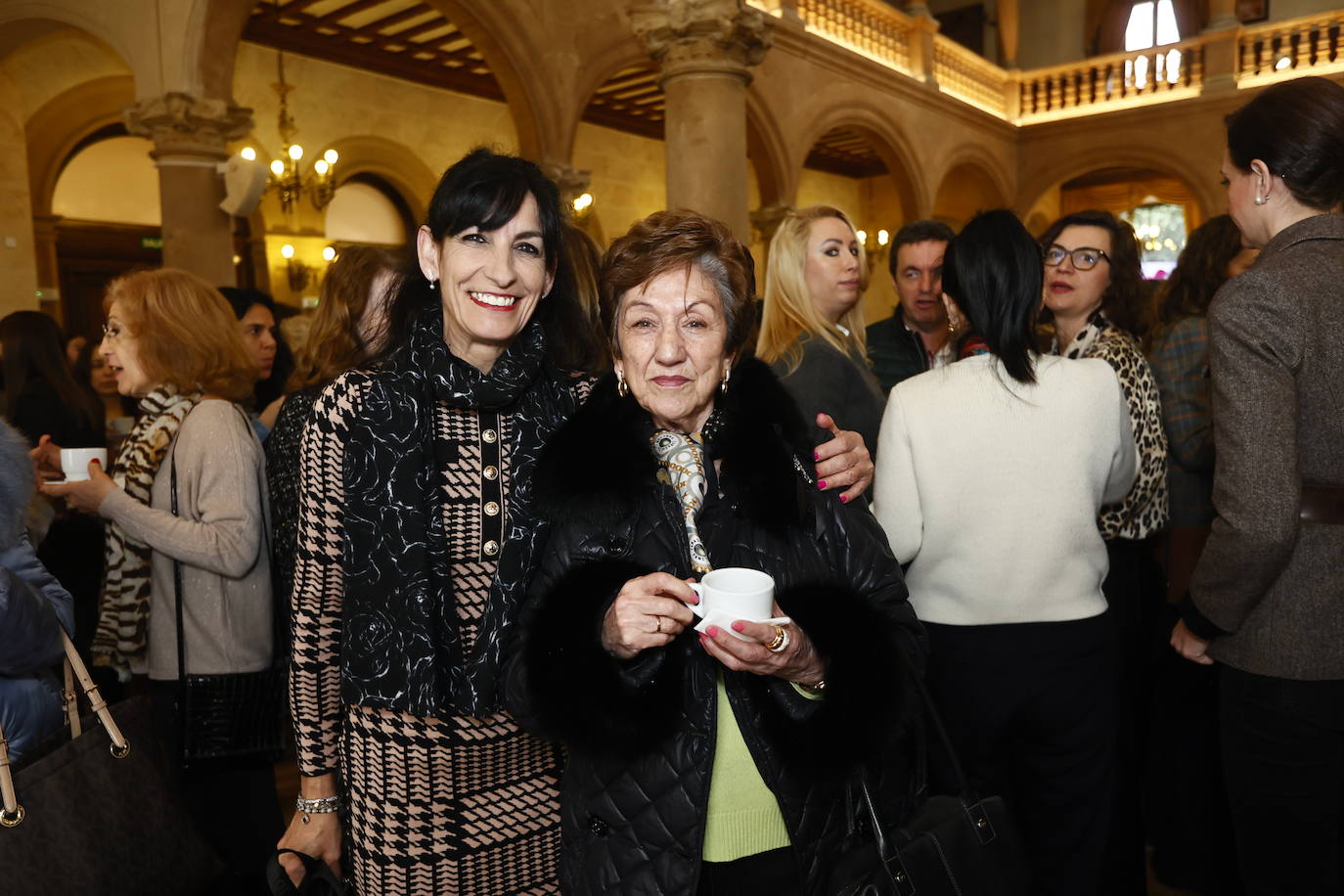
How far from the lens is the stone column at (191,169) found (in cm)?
725

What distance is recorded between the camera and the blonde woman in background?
2773 millimetres

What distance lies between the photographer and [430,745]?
1.73 metres

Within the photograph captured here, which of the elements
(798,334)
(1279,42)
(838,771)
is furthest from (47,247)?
(1279,42)

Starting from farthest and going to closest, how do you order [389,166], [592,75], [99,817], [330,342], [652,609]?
[389,166]
[592,75]
[330,342]
[99,817]
[652,609]

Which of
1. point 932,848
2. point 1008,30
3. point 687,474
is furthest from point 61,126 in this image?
point 1008,30

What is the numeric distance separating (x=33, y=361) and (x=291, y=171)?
7.26 meters

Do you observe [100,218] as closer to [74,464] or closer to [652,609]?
[74,464]

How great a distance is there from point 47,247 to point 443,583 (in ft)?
37.2

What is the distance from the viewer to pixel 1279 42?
1470 centimetres

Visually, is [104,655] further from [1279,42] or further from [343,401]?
[1279,42]

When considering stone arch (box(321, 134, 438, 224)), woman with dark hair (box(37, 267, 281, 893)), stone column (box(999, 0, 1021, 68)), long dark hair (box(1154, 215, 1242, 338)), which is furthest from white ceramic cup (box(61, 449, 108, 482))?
stone column (box(999, 0, 1021, 68))

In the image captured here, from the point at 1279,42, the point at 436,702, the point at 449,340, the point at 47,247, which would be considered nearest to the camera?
the point at 436,702

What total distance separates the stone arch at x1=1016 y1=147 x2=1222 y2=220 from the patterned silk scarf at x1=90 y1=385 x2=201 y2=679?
50.8 feet

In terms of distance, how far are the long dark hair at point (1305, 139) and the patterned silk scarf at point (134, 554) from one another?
275cm
